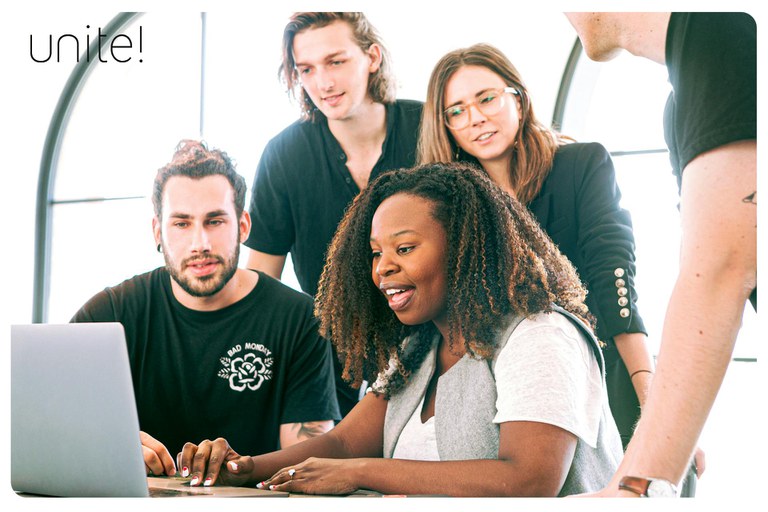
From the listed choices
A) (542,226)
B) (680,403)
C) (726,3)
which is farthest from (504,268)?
(726,3)

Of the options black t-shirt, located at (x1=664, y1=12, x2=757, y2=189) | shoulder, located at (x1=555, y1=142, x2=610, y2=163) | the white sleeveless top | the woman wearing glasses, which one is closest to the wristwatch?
the woman wearing glasses

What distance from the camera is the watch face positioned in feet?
5.59

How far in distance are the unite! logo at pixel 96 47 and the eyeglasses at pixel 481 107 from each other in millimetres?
814

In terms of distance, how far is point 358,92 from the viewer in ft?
7.11

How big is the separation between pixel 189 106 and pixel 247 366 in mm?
705

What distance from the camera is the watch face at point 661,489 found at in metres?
1.70

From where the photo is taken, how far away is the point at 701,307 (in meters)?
1.78

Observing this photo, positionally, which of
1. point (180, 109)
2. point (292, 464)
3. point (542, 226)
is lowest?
point (292, 464)

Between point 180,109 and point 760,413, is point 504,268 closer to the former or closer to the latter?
point 760,413

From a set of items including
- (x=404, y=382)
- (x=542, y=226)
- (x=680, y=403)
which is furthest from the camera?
(x=542, y=226)

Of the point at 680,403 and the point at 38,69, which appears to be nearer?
the point at 680,403

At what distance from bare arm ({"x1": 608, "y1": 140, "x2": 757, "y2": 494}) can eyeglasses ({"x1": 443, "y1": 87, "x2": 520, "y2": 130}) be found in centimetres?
47

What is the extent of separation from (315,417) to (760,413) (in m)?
1.01

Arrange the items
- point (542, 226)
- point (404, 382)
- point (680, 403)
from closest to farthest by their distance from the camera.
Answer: point (680, 403), point (404, 382), point (542, 226)
